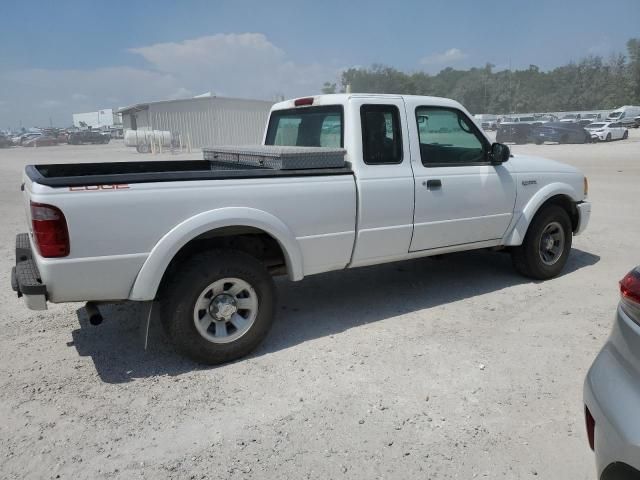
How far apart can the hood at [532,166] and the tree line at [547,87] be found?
78068 millimetres

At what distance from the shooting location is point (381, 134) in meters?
4.48

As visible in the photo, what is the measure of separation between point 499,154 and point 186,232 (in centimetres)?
312

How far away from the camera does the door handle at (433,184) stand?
15.1 feet

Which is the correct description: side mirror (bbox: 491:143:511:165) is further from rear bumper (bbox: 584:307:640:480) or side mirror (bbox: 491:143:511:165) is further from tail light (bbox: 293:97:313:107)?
rear bumper (bbox: 584:307:640:480)

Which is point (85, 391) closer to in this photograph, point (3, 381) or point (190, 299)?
point (3, 381)

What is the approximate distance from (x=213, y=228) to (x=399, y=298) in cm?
233

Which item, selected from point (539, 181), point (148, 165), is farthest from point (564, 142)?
point (148, 165)

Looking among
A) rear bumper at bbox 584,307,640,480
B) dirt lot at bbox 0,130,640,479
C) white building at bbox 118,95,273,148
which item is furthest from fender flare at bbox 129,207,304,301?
white building at bbox 118,95,273,148

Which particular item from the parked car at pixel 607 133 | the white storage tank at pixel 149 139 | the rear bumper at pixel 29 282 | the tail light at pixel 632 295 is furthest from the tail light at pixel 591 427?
the parked car at pixel 607 133

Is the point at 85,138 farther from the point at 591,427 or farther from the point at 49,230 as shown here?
the point at 591,427

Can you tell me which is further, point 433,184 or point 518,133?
point 518,133

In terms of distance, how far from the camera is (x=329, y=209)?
4066 mm

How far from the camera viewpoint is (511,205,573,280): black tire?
17.8 feet

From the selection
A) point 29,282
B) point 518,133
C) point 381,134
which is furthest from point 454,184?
point 518,133
